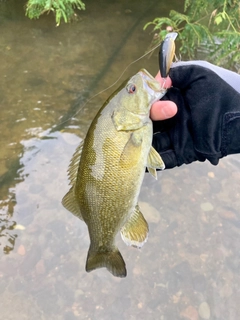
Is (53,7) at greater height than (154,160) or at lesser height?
greater

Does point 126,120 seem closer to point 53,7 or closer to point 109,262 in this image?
point 109,262

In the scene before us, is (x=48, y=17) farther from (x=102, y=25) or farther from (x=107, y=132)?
(x=107, y=132)

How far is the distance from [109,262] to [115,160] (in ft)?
2.25

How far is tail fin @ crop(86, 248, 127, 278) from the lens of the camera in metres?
2.15

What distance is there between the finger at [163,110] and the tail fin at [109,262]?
2.90ft

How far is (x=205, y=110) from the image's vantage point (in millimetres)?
2201

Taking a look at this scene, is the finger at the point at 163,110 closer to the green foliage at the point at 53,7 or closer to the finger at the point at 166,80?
the finger at the point at 166,80

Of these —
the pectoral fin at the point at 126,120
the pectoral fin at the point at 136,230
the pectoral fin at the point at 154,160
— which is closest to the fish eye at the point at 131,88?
the pectoral fin at the point at 126,120

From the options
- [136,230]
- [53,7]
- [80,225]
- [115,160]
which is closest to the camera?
[115,160]

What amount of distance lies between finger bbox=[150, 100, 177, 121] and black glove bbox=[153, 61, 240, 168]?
28 centimetres

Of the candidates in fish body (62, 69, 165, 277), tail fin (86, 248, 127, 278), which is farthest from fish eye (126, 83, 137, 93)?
tail fin (86, 248, 127, 278)

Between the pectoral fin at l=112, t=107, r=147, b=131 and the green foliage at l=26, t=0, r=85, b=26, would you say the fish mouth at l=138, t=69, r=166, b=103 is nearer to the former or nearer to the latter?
the pectoral fin at l=112, t=107, r=147, b=131

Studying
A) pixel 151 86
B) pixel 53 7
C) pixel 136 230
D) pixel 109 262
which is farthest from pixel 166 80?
pixel 53 7

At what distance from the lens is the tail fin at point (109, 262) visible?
2.15m
